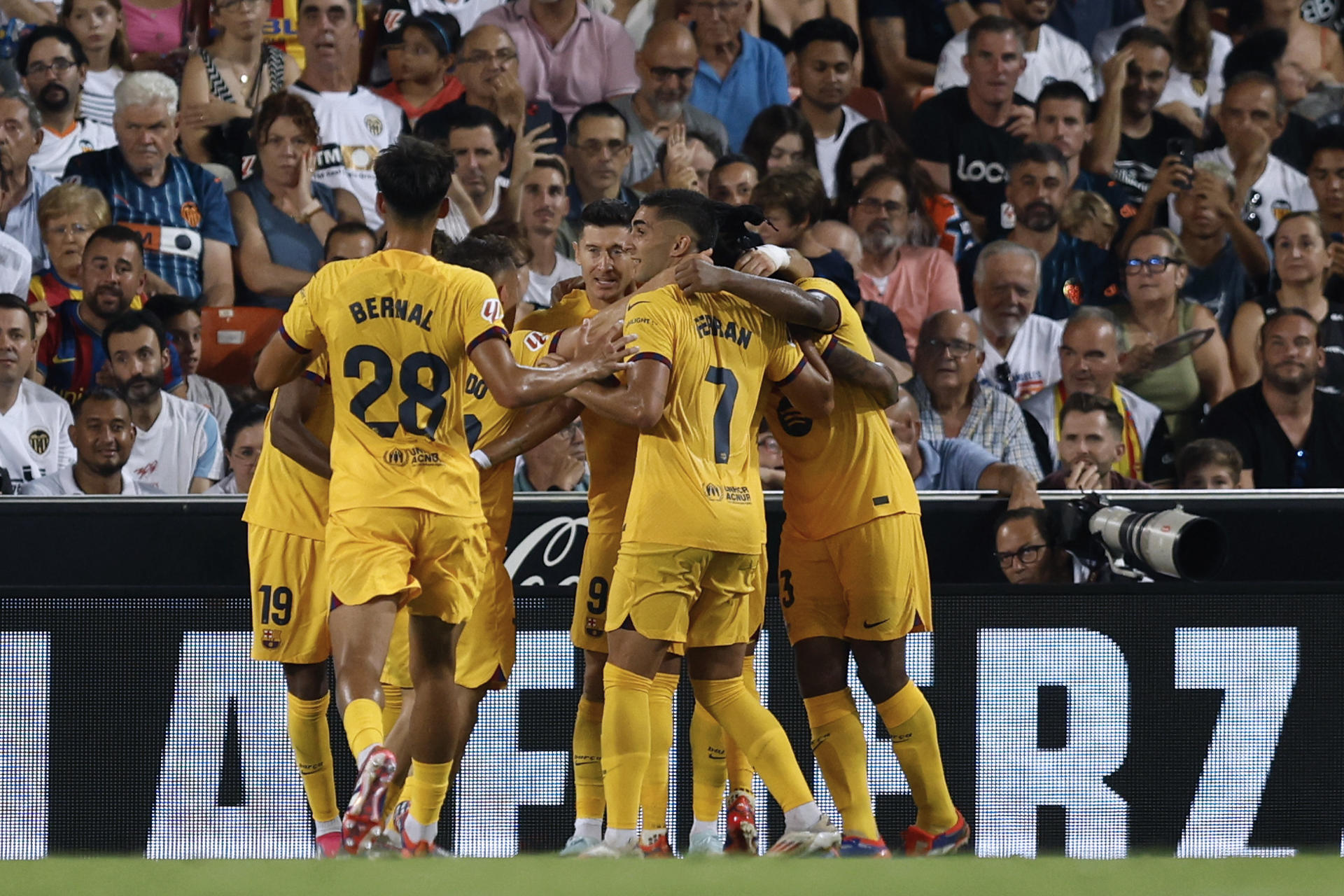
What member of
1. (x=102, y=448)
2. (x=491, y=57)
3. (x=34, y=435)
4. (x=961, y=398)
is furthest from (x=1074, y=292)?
(x=34, y=435)

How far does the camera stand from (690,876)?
2869 millimetres

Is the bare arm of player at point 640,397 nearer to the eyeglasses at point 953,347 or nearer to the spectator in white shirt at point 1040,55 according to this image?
the eyeglasses at point 953,347

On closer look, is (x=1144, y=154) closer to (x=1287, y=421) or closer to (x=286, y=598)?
(x=1287, y=421)

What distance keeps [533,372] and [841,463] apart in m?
1.09

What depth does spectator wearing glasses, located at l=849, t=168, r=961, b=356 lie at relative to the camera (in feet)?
23.5

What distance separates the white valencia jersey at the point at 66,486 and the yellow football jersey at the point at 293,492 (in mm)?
1580

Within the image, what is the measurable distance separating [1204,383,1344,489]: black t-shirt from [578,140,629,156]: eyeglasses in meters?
3.14

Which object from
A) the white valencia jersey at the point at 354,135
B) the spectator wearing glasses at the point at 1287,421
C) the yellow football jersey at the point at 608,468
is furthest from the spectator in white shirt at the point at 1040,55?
the yellow football jersey at the point at 608,468

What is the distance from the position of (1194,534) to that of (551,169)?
368 centimetres

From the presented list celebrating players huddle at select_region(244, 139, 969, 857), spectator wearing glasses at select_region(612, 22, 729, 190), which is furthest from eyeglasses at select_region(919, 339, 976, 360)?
celebrating players huddle at select_region(244, 139, 969, 857)

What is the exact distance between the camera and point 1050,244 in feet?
24.6

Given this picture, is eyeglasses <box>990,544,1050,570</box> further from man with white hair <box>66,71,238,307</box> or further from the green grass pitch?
man with white hair <box>66,71,238,307</box>

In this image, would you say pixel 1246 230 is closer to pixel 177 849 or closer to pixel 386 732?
pixel 386 732

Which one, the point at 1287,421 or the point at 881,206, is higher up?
the point at 881,206
